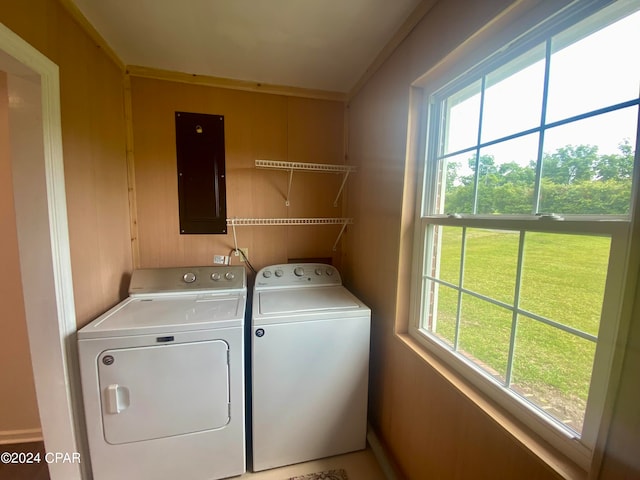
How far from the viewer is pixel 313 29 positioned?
1382 mm

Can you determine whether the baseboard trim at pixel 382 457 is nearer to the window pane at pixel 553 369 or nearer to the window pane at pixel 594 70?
the window pane at pixel 553 369

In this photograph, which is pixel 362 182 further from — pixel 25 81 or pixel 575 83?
pixel 25 81

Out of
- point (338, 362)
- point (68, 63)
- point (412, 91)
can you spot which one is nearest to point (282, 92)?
point (412, 91)

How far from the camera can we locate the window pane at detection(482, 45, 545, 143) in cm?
82

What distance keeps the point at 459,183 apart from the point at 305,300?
110 cm

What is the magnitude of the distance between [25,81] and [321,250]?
186cm

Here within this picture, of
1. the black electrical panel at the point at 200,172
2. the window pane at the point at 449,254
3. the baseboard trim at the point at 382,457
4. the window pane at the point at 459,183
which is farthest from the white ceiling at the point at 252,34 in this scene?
the baseboard trim at the point at 382,457

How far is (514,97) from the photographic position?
903mm

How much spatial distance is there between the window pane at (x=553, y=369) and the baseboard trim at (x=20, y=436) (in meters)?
2.73

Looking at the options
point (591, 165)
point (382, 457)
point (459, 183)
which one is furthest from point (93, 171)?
point (382, 457)

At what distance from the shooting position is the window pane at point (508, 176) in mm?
833

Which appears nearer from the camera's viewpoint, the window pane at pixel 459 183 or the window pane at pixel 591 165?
the window pane at pixel 591 165

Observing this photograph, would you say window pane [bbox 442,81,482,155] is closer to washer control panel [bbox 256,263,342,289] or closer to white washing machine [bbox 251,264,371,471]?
white washing machine [bbox 251,264,371,471]

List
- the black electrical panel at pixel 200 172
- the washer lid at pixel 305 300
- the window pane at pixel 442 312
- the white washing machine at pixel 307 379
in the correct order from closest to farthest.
Answer: the window pane at pixel 442 312
the white washing machine at pixel 307 379
the washer lid at pixel 305 300
the black electrical panel at pixel 200 172
